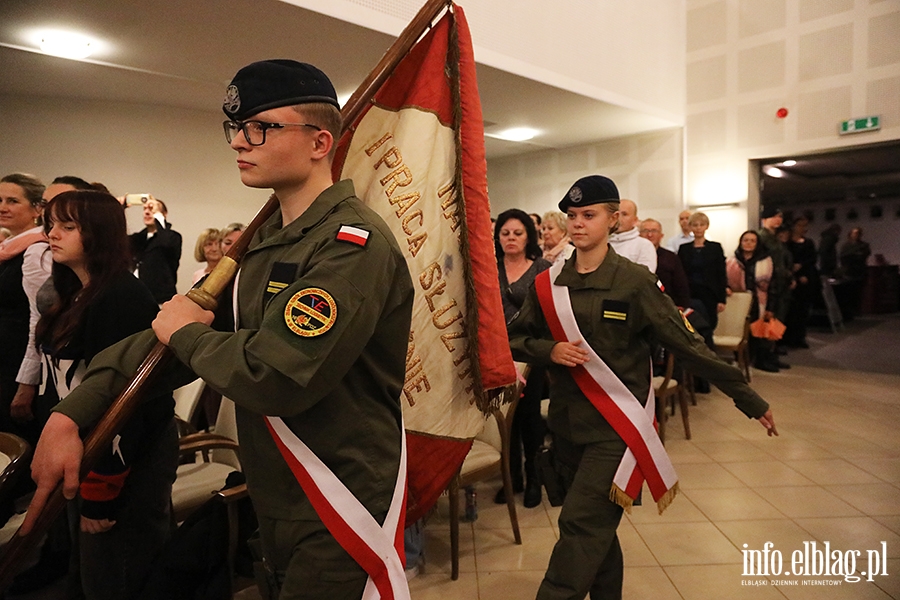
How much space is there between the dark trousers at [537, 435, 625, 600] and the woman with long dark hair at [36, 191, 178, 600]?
122cm

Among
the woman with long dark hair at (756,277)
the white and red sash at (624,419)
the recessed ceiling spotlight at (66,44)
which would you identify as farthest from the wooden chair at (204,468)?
the woman with long dark hair at (756,277)

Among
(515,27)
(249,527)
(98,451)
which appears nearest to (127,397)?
(98,451)

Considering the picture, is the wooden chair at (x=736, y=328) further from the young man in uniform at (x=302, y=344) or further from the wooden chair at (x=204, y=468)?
the young man in uniform at (x=302, y=344)

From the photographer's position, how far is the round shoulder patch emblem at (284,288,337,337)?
2.89ft

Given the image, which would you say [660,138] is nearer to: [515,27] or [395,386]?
[515,27]

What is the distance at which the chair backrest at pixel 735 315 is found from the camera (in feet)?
18.7

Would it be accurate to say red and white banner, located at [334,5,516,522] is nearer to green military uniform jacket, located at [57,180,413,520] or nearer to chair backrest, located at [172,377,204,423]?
green military uniform jacket, located at [57,180,413,520]

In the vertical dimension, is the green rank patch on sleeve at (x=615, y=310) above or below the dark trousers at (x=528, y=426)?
above

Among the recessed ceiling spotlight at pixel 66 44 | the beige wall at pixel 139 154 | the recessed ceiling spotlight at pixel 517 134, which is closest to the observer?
the recessed ceiling spotlight at pixel 66 44

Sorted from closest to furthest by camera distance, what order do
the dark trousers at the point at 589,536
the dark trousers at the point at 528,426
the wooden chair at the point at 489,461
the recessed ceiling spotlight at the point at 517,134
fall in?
the dark trousers at the point at 589,536
the wooden chair at the point at 489,461
the dark trousers at the point at 528,426
the recessed ceiling spotlight at the point at 517,134

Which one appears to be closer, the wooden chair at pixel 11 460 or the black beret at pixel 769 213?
the wooden chair at pixel 11 460

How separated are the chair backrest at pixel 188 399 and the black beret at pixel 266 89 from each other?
83.3 inches

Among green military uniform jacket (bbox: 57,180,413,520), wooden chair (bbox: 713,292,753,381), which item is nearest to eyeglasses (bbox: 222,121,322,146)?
green military uniform jacket (bbox: 57,180,413,520)

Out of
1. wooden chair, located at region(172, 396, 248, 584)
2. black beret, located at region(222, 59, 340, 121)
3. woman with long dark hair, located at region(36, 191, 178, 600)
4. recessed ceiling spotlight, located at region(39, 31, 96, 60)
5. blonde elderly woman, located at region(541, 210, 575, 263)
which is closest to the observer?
black beret, located at region(222, 59, 340, 121)
